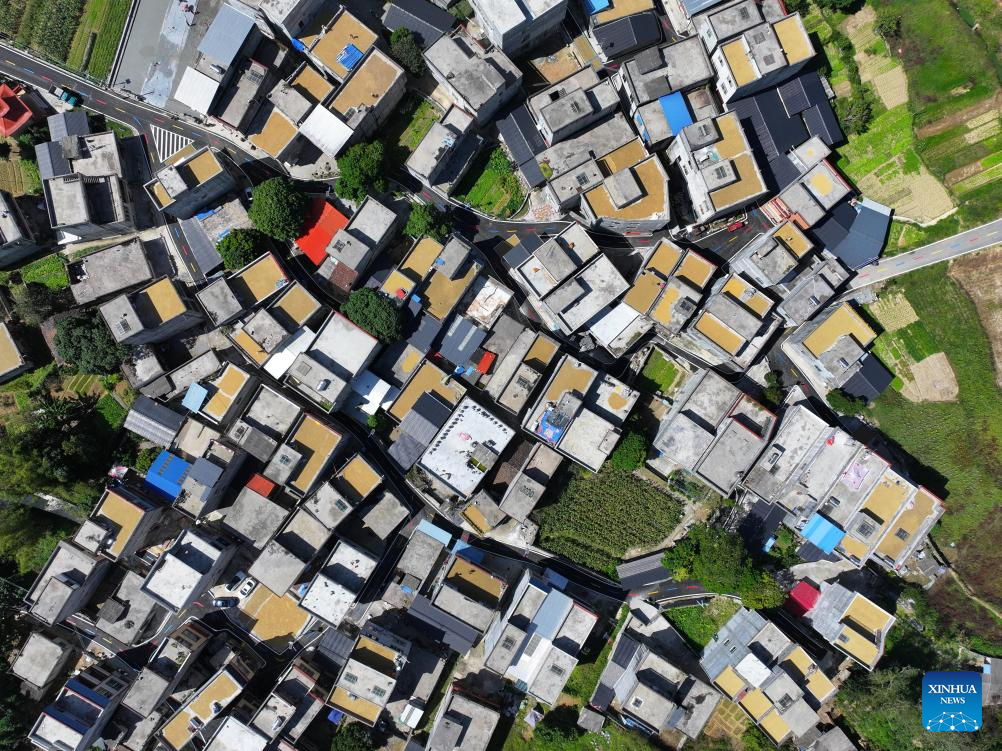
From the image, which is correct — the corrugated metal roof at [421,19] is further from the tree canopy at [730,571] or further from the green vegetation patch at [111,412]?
the tree canopy at [730,571]

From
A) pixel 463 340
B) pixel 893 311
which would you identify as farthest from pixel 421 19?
pixel 893 311

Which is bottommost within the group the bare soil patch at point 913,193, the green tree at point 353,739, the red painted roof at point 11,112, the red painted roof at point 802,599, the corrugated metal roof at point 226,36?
the green tree at point 353,739

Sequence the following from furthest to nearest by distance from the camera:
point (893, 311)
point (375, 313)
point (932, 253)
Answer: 1. point (893, 311)
2. point (932, 253)
3. point (375, 313)

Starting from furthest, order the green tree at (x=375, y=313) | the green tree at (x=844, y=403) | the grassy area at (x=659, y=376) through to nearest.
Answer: the grassy area at (x=659, y=376), the green tree at (x=375, y=313), the green tree at (x=844, y=403)

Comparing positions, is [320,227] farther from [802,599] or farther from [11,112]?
[802,599]

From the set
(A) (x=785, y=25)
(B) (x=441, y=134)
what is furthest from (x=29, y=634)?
(A) (x=785, y=25)

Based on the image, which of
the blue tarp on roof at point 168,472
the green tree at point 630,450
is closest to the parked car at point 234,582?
the blue tarp on roof at point 168,472

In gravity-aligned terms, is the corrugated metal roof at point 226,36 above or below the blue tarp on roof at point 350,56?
below

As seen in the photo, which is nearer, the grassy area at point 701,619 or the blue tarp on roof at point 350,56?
the blue tarp on roof at point 350,56
